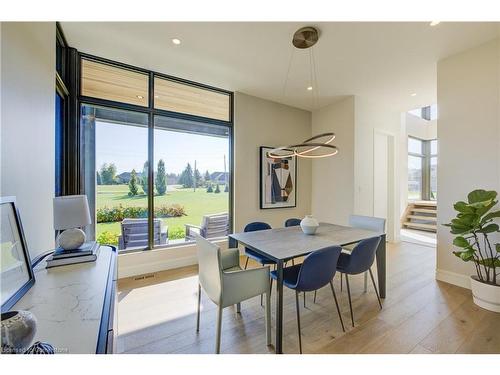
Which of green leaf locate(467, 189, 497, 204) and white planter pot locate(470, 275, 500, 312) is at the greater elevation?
green leaf locate(467, 189, 497, 204)

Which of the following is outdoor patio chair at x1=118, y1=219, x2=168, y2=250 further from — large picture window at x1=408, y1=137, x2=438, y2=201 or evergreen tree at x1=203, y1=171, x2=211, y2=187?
large picture window at x1=408, y1=137, x2=438, y2=201

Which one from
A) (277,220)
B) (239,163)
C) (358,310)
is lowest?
(358,310)

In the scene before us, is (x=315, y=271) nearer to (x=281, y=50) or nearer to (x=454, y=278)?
(x=454, y=278)

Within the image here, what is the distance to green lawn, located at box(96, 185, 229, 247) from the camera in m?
2.96

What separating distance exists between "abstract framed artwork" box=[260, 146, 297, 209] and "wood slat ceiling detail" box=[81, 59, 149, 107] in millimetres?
2178

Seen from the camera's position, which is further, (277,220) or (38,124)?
(277,220)

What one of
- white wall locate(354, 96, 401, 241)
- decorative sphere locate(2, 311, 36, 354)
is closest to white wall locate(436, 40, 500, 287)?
white wall locate(354, 96, 401, 241)

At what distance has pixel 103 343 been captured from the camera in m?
0.81

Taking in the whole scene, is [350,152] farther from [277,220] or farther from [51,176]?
[51,176]

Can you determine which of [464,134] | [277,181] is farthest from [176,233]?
[464,134]

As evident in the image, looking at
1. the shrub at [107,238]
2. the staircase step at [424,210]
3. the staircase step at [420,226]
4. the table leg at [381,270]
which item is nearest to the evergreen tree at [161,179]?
the shrub at [107,238]
